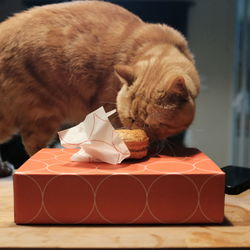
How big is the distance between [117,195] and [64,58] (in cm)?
68

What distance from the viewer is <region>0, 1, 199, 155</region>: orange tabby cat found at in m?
1.26

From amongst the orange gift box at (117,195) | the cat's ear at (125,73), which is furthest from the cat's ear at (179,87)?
the orange gift box at (117,195)

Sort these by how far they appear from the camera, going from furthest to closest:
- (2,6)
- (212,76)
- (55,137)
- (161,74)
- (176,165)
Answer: (212,76)
(2,6)
(55,137)
(161,74)
(176,165)

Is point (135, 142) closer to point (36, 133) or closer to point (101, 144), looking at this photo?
point (101, 144)

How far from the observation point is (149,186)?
2.45 ft

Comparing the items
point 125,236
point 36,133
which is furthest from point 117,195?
point 36,133

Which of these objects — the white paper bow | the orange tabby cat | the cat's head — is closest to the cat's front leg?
the orange tabby cat

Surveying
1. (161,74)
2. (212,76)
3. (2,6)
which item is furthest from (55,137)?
(212,76)

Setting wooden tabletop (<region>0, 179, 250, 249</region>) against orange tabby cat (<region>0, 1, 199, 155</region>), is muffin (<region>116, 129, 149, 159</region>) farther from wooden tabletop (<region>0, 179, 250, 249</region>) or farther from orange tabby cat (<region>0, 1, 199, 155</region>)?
orange tabby cat (<region>0, 1, 199, 155</region>)

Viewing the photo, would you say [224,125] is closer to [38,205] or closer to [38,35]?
[38,35]

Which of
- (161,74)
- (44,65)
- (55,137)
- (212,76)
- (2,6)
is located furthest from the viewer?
(212,76)

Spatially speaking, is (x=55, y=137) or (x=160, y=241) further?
(x=55, y=137)

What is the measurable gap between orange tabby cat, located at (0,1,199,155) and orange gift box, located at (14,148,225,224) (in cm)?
48

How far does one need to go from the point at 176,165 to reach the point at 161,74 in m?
0.38
